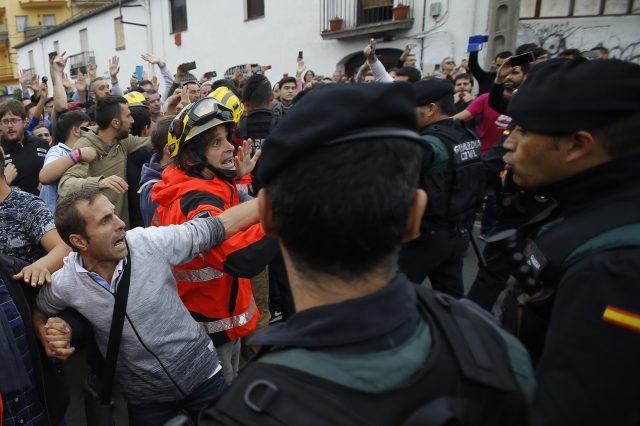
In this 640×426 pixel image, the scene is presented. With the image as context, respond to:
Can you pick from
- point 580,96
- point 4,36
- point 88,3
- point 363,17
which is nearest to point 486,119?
point 580,96

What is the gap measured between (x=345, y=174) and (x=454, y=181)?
8.18 ft

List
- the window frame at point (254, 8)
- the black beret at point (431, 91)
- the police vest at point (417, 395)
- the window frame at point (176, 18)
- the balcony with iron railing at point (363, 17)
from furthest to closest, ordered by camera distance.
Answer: the window frame at point (176, 18), the window frame at point (254, 8), the balcony with iron railing at point (363, 17), the black beret at point (431, 91), the police vest at point (417, 395)

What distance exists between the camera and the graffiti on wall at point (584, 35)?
8.94 meters

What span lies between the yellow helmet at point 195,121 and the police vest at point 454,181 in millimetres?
1464

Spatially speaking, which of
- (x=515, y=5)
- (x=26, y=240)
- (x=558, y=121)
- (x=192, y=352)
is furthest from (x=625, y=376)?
(x=515, y=5)

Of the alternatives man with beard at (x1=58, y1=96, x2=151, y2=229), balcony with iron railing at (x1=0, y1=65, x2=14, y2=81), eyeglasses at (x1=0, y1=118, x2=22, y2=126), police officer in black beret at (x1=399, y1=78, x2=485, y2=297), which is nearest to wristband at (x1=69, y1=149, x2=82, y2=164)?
man with beard at (x1=58, y1=96, x2=151, y2=229)

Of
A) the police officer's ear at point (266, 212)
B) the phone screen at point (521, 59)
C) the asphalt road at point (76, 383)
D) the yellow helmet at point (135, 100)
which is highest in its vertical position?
the phone screen at point (521, 59)

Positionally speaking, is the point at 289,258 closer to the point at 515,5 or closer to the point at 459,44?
the point at 515,5

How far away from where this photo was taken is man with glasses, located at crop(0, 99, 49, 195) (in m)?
4.27

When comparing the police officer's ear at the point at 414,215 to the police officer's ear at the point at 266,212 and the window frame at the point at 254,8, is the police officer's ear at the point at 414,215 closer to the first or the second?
the police officer's ear at the point at 266,212

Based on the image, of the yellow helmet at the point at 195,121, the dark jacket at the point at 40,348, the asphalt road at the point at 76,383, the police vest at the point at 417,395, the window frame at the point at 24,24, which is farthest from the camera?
the window frame at the point at 24,24

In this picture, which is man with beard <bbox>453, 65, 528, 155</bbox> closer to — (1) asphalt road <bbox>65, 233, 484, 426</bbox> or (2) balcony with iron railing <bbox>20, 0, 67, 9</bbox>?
(1) asphalt road <bbox>65, 233, 484, 426</bbox>

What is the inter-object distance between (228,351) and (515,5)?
10116 mm

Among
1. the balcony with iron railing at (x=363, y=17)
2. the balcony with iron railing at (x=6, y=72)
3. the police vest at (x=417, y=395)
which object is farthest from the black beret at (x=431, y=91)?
the balcony with iron railing at (x=6, y=72)
